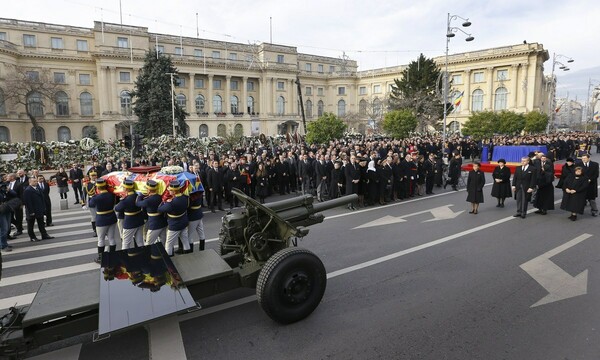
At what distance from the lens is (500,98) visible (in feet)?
213

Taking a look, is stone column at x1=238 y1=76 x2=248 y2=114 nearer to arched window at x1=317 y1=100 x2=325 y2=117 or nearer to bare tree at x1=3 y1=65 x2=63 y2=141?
arched window at x1=317 y1=100 x2=325 y2=117

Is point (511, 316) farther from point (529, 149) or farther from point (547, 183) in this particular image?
point (529, 149)

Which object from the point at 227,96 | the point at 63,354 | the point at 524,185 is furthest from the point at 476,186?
the point at 227,96

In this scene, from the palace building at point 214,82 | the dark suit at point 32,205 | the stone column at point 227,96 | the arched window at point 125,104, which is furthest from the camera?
the stone column at point 227,96

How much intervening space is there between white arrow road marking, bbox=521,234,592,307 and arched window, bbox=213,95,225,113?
64.9 metres

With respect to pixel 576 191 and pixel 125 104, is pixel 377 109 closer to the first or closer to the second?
pixel 125 104

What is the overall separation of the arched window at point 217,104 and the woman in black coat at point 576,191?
6277 cm

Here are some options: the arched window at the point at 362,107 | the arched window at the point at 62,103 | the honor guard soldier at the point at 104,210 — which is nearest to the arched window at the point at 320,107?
the arched window at the point at 362,107

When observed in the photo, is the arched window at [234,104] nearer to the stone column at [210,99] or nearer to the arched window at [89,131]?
the stone column at [210,99]

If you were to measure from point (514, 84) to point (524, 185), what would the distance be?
62.7 meters

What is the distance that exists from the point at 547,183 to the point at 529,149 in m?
12.7

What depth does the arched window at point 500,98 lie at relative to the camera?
211 feet

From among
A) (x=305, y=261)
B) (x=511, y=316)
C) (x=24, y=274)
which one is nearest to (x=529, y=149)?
(x=511, y=316)

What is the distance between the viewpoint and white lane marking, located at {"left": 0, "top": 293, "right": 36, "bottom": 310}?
18.7ft
